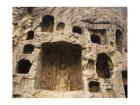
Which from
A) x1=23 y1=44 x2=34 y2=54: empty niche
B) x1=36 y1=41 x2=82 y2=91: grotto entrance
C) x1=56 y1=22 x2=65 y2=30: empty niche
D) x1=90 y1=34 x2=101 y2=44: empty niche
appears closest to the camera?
x1=23 y1=44 x2=34 y2=54: empty niche

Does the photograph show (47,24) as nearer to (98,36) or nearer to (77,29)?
(77,29)

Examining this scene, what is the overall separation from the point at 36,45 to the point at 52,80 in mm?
1211

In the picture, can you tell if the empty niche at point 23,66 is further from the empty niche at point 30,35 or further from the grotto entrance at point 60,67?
the empty niche at point 30,35

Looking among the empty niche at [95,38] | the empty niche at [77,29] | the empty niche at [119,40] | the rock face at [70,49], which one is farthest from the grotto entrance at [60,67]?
the empty niche at [119,40]

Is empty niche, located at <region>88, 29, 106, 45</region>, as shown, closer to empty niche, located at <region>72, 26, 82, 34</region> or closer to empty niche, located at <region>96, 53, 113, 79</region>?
empty niche, located at <region>72, 26, 82, 34</region>

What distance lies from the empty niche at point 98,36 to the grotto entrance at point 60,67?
607 millimetres

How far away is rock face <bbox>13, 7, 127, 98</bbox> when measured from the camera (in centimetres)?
1000

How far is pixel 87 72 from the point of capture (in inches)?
394

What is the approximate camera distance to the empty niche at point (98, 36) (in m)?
10.8

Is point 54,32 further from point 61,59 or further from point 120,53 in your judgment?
point 120,53

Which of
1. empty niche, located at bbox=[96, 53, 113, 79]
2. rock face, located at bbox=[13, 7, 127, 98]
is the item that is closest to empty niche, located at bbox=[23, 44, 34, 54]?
rock face, located at bbox=[13, 7, 127, 98]

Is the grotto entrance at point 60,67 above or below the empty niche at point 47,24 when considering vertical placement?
below

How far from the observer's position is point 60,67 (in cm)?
1095

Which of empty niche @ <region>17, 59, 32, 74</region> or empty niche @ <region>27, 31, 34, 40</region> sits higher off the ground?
empty niche @ <region>27, 31, 34, 40</region>
